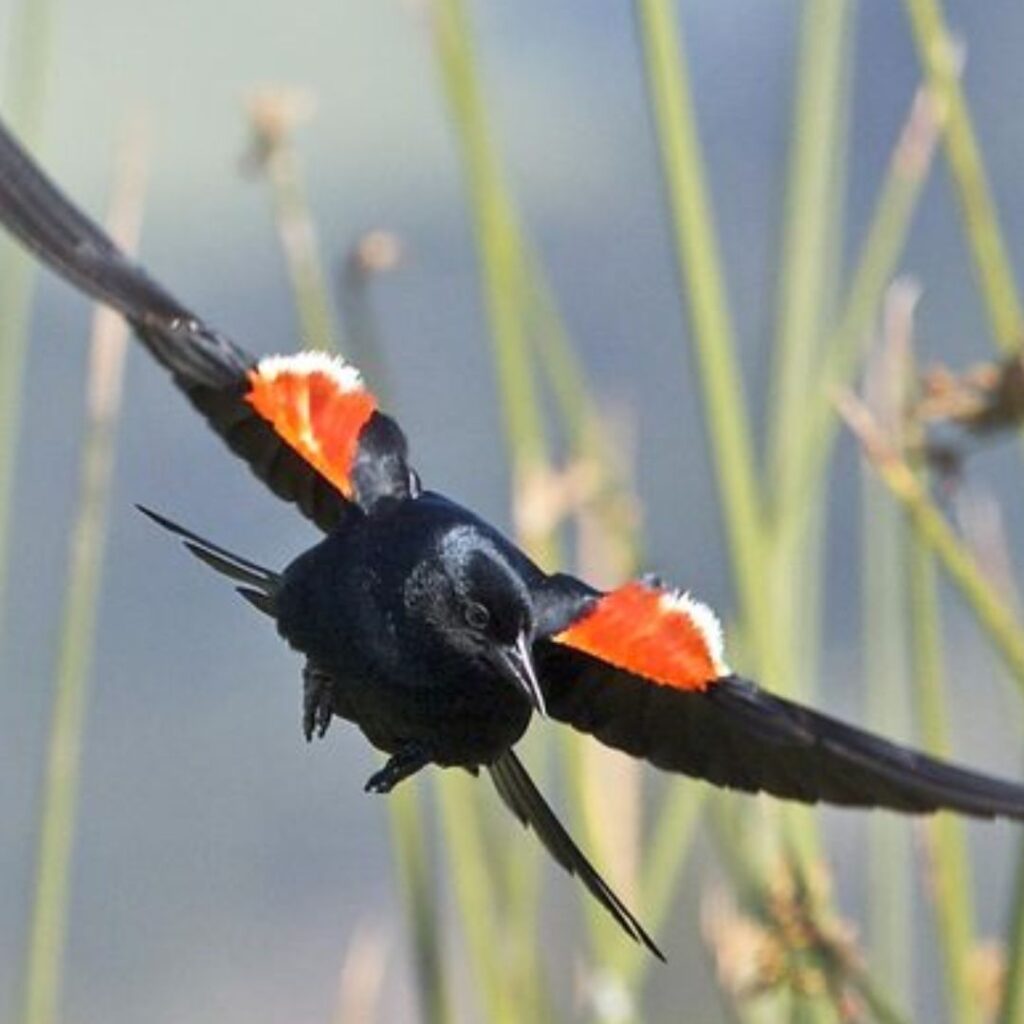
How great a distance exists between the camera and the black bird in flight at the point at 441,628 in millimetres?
806

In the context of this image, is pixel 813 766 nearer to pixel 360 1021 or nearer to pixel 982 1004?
pixel 982 1004

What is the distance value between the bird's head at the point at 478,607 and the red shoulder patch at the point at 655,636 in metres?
0.02

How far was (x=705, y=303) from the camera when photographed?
1004 mm

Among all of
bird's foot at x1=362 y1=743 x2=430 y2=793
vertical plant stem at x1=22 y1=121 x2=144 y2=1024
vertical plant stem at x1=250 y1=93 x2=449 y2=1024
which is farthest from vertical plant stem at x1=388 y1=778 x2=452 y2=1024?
bird's foot at x1=362 y1=743 x2=430 y2=793

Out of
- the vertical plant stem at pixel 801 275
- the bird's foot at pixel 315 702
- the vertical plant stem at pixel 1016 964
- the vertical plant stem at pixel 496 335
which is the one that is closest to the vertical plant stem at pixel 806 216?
the vertical plant stem at pixel 801 275

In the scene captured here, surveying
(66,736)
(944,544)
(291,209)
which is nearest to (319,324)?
(291,209)

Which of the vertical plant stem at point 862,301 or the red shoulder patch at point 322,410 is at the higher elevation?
the vertical plant stem at point 862,301

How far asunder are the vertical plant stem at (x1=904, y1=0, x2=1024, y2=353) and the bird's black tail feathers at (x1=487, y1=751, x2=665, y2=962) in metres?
0.27

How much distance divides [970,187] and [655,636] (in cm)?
36

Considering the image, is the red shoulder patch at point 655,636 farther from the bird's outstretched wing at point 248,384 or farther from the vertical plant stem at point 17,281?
the vertical plant stem at point 17,281

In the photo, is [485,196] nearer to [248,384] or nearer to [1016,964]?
[248,384]

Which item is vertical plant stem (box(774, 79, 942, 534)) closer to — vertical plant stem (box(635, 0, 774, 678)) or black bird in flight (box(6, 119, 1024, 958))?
vertical plant stem (box(635, 0, 774, 678))

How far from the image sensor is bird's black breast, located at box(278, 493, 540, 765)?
2.63ft

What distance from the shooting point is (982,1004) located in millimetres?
1137
